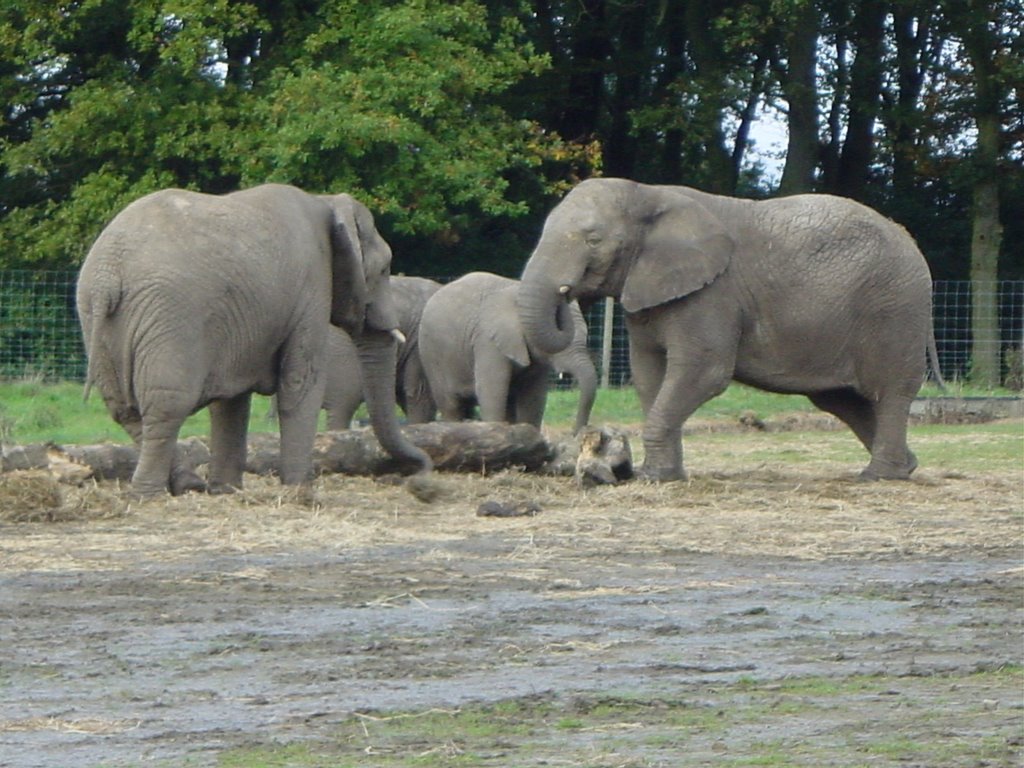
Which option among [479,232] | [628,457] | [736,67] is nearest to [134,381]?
[628,457]

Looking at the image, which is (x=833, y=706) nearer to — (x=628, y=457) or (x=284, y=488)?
(x=284, y=488)

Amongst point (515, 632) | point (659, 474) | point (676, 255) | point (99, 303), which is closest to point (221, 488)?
point (99, 303)

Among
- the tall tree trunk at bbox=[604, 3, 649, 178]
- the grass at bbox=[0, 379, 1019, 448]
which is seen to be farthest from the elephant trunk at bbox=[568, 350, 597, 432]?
the tall tree trunk at bbox=[604, 3, 649, 178]

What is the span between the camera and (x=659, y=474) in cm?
1461

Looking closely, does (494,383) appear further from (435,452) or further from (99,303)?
(99,303)

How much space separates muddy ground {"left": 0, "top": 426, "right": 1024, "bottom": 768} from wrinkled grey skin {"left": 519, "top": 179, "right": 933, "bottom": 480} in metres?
1.67

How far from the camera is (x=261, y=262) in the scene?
518 inches

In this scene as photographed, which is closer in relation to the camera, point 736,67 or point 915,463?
point 915,463

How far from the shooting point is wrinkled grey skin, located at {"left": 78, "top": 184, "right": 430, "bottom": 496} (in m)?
12.5

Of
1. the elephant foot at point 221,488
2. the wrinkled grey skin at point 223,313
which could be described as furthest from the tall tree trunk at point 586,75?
the elephant foot at point 221,488

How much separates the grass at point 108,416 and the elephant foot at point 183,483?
14.1 feet

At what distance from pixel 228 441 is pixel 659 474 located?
2.97m

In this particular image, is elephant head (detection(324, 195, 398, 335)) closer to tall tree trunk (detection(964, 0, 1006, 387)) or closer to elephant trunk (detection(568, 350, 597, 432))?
elephant trunk (detection(568, 350, 597, 432))

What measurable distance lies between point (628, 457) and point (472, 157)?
16563 mm
